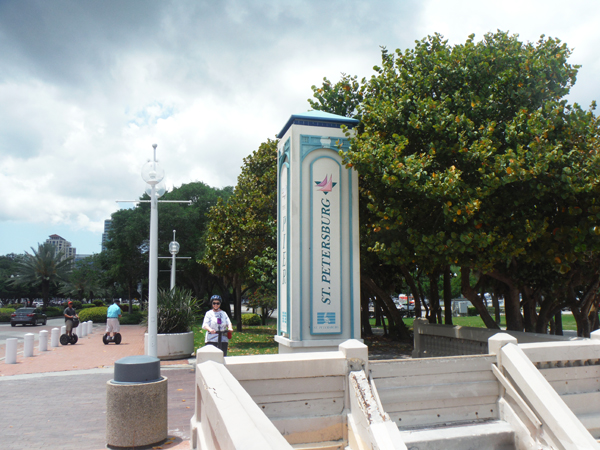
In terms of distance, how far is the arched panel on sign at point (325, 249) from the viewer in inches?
347

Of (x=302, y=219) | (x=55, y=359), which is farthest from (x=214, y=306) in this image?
(x=55, y=359)

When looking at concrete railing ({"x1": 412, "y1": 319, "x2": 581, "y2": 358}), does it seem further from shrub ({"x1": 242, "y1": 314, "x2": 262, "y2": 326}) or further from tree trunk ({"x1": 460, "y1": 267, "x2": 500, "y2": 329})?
shrub ({"x1": 242, "y1": 314, "x2": 262, "y2": 326})

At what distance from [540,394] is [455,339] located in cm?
530

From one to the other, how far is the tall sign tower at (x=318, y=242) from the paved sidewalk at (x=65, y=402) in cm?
260

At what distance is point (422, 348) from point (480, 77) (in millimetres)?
6994

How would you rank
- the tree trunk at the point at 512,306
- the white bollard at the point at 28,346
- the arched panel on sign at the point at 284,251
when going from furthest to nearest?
1. the white bollard at the point at 28,346
2. the tree trunk at the point at 512,306
3. the arched panel on sign at the point at 284,251

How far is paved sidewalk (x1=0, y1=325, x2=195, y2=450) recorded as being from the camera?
6.28 metres

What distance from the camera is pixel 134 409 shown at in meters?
5.86

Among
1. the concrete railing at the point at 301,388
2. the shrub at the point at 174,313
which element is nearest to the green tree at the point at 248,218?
the shrub at the point at 174,313

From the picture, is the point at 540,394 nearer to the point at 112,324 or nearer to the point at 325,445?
the point at 325,445

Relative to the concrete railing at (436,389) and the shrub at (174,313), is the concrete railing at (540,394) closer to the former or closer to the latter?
the concrete railing at (436,389)

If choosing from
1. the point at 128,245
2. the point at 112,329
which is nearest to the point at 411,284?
the point at 112,329

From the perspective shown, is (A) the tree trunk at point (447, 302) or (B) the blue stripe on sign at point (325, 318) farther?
(A) the tree trunk at point (447, 302)

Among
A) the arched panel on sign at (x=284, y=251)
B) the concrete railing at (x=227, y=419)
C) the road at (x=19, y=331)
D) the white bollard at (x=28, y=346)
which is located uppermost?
the arched panel on sign at (x=284, y=251)
